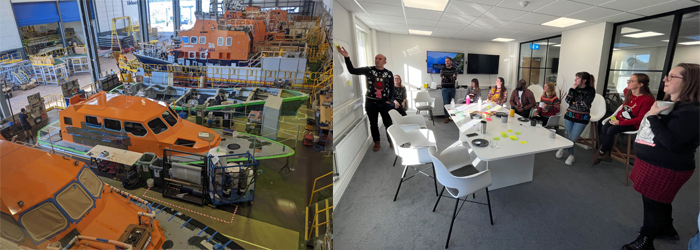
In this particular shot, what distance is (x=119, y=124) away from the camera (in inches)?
37.5

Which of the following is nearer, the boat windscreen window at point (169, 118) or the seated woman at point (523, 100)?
the boat windscreen window at point (169, 118)

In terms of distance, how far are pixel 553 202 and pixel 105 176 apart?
144 inches

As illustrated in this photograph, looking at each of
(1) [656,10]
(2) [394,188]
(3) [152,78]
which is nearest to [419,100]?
(2) [394,188]

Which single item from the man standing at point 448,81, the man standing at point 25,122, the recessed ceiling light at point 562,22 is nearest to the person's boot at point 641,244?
the recessed ceiling light at point 562,22

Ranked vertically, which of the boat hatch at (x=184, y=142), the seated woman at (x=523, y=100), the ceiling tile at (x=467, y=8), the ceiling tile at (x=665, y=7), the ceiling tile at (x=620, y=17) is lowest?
the seated woman at (x=523, y=100)

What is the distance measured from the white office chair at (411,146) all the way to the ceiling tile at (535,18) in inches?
95.1

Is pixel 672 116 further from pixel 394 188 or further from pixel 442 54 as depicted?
pixel 442 54

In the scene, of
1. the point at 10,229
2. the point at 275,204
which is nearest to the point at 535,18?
the point at 275,204

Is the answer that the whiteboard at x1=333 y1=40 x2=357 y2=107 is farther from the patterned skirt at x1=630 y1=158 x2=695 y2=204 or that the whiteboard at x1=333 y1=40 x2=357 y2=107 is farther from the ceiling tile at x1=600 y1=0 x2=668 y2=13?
the ceiling tile at x1=600 y1=0 x2=668 y2=13

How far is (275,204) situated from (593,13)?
A: 4.80 m

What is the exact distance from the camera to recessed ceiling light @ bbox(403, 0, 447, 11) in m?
3.32

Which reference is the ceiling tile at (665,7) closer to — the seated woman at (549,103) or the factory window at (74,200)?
the seated woman at (549,103)

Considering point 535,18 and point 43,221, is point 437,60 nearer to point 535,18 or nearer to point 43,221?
point 535,18

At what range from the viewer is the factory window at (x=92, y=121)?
3.07 feet
